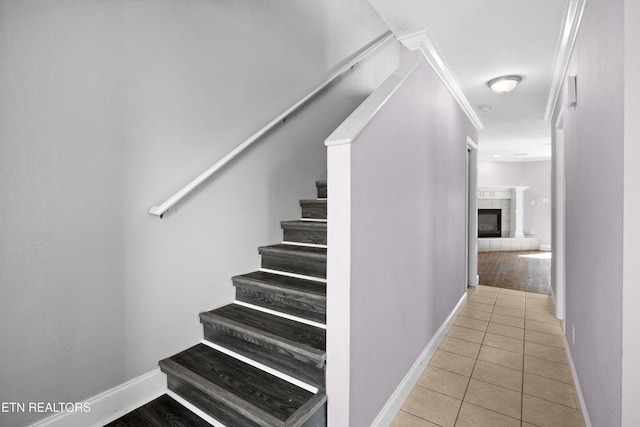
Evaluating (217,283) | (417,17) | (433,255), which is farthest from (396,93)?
(217,283)

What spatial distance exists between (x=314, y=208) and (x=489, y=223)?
8.29 m

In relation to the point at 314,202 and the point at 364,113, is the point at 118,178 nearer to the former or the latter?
the point at 364,113

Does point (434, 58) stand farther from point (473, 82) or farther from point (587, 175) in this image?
point (587, 175)

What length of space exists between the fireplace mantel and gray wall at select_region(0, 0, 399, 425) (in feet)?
27.8

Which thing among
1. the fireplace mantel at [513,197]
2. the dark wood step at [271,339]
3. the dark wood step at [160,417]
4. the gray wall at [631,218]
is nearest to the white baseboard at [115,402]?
the dark wood step at [160,417]

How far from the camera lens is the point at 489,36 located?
7.98 feet

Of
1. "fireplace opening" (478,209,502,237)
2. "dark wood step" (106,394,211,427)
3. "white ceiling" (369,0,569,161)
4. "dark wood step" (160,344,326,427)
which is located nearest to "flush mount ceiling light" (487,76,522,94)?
"white ceiling" (369,0,569,161)

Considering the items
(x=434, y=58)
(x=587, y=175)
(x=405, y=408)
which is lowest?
(x=405, y=408)

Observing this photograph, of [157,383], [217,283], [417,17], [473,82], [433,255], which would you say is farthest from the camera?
[473,82]

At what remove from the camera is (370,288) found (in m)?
1.55

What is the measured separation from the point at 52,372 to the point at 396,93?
7.23ft

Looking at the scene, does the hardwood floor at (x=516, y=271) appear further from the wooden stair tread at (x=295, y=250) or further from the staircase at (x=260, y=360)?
the staircase at (x=260, y=360)

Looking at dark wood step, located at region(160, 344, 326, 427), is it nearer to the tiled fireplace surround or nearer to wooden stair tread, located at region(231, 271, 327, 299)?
wooden stair tread, located at region(231, 271, 327, 299)

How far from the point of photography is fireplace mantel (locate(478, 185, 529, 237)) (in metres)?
8.81
